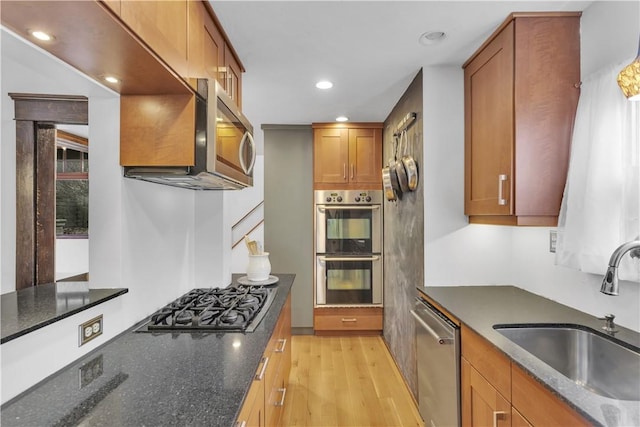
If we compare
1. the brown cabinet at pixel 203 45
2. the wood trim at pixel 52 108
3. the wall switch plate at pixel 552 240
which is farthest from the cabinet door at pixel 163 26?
the wall switch plate at pixel 552 240

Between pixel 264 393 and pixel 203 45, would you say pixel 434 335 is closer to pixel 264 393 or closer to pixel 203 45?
pixel 264 393

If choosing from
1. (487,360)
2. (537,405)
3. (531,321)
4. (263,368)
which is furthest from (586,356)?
(263,368)

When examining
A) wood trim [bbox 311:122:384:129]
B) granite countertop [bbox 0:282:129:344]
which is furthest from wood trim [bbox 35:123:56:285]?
wood trim [bbox 311:122:384:129]

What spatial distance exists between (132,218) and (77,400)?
32.3 inches

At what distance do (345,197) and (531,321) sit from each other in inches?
94.4

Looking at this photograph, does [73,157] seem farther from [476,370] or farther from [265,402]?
[476,370]

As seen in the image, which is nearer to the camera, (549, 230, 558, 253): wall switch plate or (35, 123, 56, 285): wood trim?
(35, 123, 56, 285): wood trim

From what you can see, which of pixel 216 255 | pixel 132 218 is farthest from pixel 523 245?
pixel 132 218

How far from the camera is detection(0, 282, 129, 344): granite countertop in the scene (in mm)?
1021

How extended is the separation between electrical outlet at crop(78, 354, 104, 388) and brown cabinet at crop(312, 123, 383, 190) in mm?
2803

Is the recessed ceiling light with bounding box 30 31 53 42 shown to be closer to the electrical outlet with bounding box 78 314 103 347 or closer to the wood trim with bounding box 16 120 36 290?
the wood trim with bounding box 16 120 36 290

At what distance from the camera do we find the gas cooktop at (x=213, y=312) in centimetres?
150

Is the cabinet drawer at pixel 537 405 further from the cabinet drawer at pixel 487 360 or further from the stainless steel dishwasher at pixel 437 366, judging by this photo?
the stainless steel dishwasher at pixel 437 366

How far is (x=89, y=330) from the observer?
128 cm
